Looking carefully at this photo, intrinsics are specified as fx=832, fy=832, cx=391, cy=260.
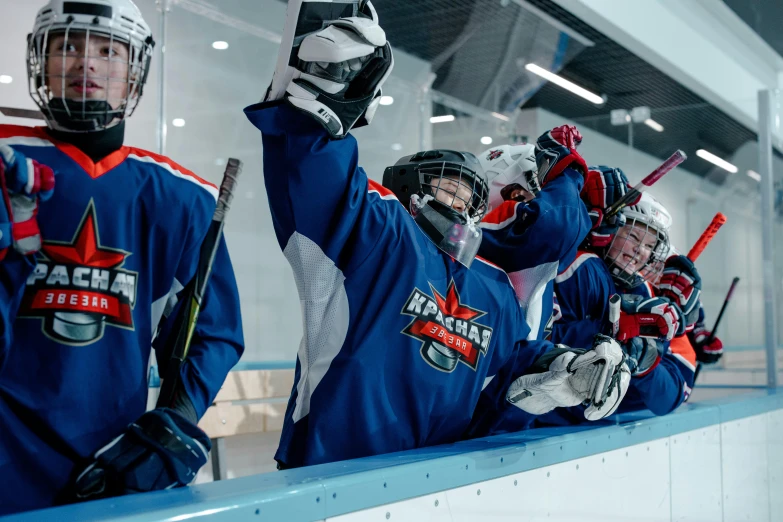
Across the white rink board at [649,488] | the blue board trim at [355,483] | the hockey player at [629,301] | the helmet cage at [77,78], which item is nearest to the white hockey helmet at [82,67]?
the helmet cage at [77,78]

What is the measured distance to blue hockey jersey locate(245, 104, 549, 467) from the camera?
1.27m

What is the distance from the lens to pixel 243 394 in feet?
10.2

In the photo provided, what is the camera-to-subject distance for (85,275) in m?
1.09

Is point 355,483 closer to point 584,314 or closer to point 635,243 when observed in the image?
point 584,314

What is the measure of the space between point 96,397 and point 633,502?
1.20 meters

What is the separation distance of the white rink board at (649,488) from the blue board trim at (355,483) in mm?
20

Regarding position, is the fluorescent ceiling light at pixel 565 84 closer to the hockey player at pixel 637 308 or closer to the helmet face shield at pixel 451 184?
the hockey player at pixel 637 308

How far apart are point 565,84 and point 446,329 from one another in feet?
12.5

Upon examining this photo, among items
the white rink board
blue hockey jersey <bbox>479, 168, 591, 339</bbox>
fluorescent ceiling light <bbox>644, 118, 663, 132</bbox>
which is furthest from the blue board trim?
fluorescent ceiling light <bbox>644, 118, 663, 132</bbox>

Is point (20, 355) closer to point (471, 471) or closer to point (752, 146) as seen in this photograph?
point (471, 471)

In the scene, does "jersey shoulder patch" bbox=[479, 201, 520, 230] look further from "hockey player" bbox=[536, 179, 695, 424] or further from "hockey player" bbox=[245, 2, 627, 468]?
"hockey player" bbox=[536, 179, 695, 424]

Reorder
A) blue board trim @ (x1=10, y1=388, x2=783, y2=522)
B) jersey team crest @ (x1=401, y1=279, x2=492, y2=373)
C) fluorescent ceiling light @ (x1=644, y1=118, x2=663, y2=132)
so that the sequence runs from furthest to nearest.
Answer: fluorescent ceiling light @ (x1=644, y1=118, x2=663, y2=132) < jersey team crest @ (x1=401, y1=279, x2=492, y2=373) < blue board trim @ (x1=10, y1=388, x2=783, y2=522)

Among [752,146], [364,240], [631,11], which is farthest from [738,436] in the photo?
[631,11]

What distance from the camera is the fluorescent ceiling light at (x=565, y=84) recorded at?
453 cm
